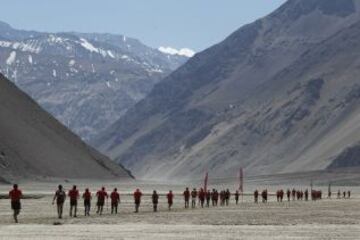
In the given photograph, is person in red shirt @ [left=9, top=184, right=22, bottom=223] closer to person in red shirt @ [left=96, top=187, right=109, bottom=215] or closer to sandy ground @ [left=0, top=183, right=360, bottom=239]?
sandy ground @ [left=0, top=183, right=360, bottom=239]

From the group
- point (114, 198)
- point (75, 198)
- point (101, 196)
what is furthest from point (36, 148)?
point (75, 198)

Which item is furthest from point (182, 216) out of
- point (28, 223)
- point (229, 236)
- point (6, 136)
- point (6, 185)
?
point (6, 136)

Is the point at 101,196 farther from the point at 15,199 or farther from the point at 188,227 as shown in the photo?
the point at 188,227

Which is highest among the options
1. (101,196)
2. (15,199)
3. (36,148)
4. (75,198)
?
(36,148)

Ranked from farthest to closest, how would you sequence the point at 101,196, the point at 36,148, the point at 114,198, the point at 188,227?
the point at 36,148 → the point at 114,198 → the point at 101,196 → the point at 188,227

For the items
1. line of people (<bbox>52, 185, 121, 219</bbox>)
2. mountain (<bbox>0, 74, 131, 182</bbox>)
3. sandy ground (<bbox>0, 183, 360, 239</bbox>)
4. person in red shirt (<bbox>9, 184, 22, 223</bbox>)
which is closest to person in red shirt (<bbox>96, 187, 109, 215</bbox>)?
line of people (<bbox>52, 185, 121, 219</bbox>)

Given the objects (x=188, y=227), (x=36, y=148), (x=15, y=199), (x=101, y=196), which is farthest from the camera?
(x=36, y=148)

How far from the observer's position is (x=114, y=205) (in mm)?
48688

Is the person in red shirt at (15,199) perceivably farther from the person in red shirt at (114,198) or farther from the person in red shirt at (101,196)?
the person in red shirt at (114,198)

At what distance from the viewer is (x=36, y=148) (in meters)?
134

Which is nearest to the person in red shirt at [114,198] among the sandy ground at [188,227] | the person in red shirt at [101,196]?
the person in red shirt at [101,196]

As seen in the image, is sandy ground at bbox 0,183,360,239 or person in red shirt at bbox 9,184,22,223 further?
person in red shirt at bbox 9,184,22,223

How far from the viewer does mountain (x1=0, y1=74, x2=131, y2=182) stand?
128 metres

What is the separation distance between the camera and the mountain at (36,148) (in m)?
128
